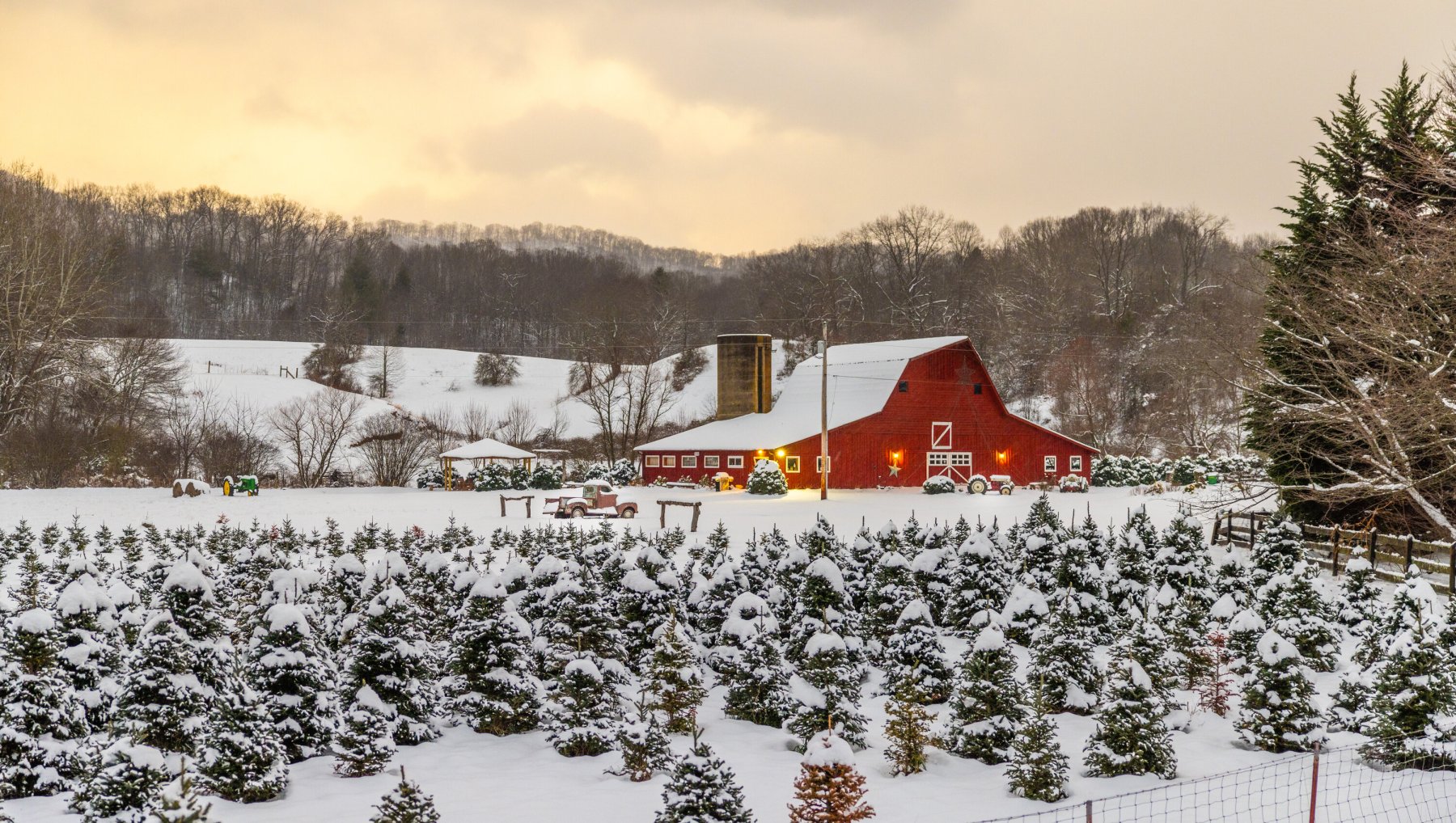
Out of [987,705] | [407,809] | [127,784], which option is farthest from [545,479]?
[407,809]

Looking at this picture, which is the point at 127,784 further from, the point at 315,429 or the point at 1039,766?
the point at 315,429

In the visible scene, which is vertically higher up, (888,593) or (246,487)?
(246,487)

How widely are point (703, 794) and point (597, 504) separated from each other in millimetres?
26295

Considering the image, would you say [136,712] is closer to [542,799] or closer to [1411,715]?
[542,799]

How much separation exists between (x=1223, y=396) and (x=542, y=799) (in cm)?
6010

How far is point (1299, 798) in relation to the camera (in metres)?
9.23

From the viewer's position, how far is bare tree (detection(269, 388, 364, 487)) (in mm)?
47625

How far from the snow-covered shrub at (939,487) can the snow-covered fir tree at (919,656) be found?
2869 centimetres

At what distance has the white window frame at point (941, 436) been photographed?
151 ft

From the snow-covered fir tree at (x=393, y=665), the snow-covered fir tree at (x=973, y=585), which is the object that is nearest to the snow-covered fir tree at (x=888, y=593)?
the snow-covered fir tree at (x=973, y=585)

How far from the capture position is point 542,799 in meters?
9.12

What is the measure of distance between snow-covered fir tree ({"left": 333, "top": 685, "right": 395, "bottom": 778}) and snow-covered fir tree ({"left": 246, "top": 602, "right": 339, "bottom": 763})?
1.46ft

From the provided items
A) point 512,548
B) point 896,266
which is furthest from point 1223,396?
point 512,548

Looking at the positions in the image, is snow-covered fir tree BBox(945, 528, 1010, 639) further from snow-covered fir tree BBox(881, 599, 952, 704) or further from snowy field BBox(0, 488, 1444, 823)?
snow-covered fir tree BBox(881, 599, 952, 704)
